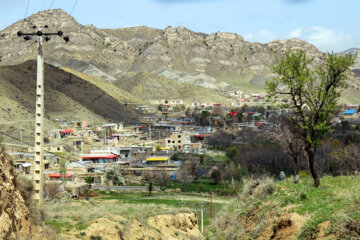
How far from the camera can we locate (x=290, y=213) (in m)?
13.2

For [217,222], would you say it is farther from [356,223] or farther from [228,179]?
[228,179]

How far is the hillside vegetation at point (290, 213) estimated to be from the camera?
34.8 ft

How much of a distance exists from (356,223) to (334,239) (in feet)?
1.96

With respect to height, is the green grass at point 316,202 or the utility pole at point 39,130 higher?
the utility pole at point 39,130

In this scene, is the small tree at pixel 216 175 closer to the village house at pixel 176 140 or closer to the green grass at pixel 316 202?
the village house at pixel 176 140

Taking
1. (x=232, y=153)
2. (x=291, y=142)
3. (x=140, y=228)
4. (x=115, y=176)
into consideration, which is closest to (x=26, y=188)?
(x=140, y=228)

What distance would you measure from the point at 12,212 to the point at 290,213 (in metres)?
8.20

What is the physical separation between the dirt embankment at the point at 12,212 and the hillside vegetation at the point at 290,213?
6.61 meters

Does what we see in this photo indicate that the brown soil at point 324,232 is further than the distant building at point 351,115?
No

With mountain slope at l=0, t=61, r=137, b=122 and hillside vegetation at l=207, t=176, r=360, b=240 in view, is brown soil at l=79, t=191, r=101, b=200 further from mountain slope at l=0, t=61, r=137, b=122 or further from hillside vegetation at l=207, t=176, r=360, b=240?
mountain slope at l=0, t=61, r=137, b=122

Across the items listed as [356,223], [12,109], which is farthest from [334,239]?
[12,109]

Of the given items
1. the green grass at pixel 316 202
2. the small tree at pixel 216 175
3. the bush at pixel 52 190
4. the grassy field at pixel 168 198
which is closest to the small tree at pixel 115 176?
the grassy field at pixel 168 198

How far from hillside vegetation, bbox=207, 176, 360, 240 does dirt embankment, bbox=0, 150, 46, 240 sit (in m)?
6.61

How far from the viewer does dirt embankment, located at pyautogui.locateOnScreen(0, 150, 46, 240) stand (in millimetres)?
12733
